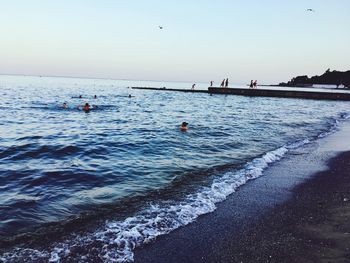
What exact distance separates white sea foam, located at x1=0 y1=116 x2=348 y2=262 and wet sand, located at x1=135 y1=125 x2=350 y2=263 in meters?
0.23

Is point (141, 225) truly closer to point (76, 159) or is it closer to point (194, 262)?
point (194, 262)

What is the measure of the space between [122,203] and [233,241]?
3132mm

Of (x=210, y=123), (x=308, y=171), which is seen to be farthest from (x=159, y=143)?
(x=210, y=123)

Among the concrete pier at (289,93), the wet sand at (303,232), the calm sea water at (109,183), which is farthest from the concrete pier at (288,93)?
the wet sand at (303,232)

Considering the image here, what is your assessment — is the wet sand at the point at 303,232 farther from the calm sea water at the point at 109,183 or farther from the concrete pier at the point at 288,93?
the concrete pier at the point at 288,93

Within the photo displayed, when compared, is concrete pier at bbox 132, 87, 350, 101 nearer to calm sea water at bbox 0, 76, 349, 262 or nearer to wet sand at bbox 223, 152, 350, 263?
calm sea water at bbox 0, 76, 349, 262

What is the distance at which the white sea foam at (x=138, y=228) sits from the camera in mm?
4938

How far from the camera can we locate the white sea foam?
4.94 m

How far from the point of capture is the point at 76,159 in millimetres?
12047

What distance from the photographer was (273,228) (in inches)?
235

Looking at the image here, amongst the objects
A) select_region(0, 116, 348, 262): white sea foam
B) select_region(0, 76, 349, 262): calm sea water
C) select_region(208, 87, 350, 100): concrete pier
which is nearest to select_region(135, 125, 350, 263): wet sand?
select_region(0, 116, 348, 262): white sea foam

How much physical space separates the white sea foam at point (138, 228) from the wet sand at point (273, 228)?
23 cm

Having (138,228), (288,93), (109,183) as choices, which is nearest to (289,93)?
(288,93)

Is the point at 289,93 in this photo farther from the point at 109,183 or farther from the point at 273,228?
the point at 273,228
